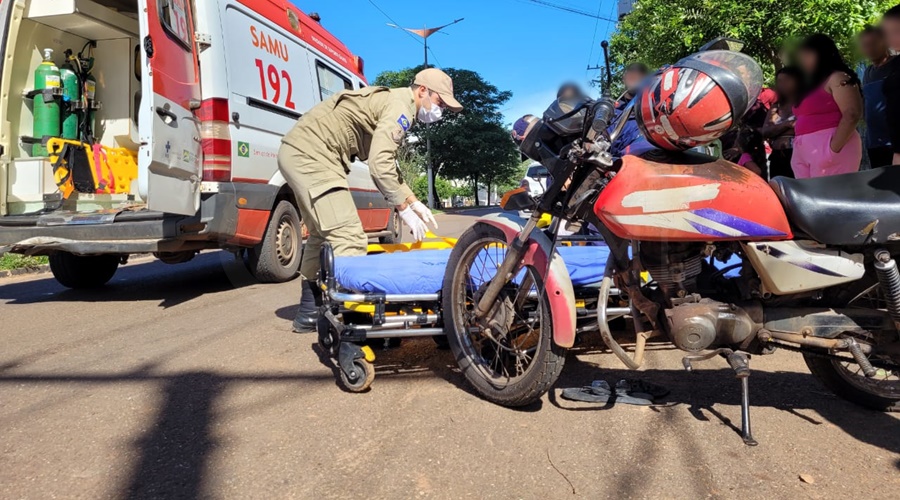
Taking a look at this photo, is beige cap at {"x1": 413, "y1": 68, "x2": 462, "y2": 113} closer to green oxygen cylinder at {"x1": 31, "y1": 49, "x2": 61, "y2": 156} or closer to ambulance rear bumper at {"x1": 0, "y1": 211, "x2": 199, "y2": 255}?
ambulance rear bumper at {"x1": 0, "y1": 211, "x2": 199, "y2": 255}

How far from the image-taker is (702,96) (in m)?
1.91

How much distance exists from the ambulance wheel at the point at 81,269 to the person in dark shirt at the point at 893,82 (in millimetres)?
6356

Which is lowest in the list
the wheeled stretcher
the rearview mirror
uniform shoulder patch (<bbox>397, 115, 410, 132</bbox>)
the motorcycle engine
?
the wheeled stretcher

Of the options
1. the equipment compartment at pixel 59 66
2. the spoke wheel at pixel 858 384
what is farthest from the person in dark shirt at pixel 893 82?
the equipment compartment at pixel 59 66

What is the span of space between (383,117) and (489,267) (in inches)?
40.3

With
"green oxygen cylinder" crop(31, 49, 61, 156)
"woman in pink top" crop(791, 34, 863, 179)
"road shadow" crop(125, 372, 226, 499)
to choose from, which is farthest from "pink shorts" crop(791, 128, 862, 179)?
"green oxygen cylinder" crop(31, 49, 61, 156)

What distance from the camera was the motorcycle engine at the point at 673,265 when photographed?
2086 millimetres

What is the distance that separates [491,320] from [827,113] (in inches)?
111

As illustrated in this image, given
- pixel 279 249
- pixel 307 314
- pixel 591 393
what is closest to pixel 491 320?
pixel 591 393

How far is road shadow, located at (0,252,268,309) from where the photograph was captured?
5.25 metres

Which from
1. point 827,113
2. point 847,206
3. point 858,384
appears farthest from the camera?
point 827,113

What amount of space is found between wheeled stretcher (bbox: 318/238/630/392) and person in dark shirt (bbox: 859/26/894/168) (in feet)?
6.49

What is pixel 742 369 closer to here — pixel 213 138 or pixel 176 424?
pixel 176 424

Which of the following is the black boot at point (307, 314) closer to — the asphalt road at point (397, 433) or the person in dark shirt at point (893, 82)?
the asphalt road at point (397, 433)
